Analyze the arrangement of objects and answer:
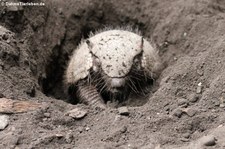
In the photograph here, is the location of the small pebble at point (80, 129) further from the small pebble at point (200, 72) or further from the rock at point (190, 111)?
the small pebble at point (200, 72)

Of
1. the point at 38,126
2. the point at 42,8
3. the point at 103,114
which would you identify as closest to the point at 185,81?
the point at 103,114

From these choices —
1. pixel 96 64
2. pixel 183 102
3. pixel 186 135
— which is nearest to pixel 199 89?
pixel 183 102

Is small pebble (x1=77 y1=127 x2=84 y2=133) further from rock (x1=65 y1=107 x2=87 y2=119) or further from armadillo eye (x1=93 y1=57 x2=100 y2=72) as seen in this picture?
armadillo eye (x1=93 y1=57 x2=100 y2=72)

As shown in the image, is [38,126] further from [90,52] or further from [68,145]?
[90,52]

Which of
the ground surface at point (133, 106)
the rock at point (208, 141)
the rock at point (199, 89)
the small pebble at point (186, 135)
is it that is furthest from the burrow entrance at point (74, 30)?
the rock at point (208, 141)

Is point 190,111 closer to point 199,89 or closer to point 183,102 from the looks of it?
point 183,102

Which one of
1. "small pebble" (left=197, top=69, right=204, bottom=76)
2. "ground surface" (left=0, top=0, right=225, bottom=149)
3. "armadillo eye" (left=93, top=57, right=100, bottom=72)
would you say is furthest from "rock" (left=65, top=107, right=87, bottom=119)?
"small pebble" (left=197, top=69, right=204, bottom=76)
